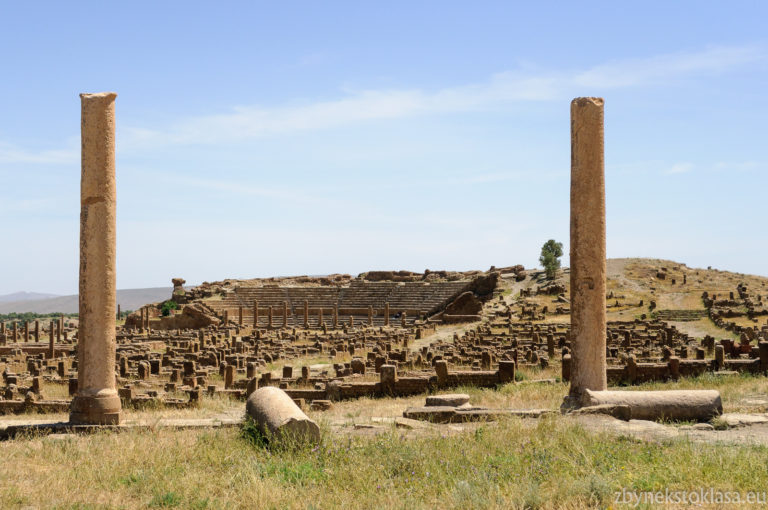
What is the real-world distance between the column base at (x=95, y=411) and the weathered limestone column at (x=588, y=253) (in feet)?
23.1

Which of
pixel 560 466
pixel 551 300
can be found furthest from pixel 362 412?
pixel 551 300

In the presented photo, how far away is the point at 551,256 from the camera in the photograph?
63562mm

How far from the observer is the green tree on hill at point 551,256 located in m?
62.9

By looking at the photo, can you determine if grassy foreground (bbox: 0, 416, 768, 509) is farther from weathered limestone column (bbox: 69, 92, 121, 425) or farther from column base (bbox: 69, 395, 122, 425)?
weathered limestone column (bbox: 69, 92, 121, 425)

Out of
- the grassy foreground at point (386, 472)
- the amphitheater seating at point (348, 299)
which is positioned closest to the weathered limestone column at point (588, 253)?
the grassy foreground at point (386, 472)

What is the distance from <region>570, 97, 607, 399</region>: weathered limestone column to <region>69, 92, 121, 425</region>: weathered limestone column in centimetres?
715

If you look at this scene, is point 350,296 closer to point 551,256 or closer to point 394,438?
point 551,256

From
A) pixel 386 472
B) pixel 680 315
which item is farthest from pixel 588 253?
pixel 680 315

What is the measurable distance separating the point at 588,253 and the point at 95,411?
784cm

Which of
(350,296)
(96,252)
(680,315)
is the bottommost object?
(680,315)

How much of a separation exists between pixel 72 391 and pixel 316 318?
4182cm

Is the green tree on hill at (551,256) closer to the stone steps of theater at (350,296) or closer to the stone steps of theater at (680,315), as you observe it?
the stone steps of theater at (350,296)

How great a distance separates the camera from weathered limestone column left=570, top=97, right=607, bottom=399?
1143cm

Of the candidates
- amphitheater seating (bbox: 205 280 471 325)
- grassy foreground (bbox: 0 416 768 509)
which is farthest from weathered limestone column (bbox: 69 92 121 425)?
amphitheater seating (bbox: 205 280 471 325)
